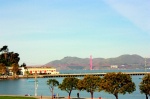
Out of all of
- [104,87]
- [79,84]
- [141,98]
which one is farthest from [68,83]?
[141,98]

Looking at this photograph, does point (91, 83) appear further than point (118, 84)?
Yes

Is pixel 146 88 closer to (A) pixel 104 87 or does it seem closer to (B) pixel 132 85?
(B) pixel 132 85

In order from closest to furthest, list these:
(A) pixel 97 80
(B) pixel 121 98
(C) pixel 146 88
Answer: (C) pixel 146 88
(A) pixel 97 80
(B) pixel 121 98

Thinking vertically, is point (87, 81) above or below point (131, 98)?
above

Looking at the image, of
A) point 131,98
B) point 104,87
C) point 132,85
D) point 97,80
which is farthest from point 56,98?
point 131,98

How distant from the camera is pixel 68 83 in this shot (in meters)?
68.6

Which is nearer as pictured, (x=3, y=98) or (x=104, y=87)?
(x=104, y=87)

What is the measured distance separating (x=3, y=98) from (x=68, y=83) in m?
14.3

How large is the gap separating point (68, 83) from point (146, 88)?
2007cm

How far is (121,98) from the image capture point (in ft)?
267

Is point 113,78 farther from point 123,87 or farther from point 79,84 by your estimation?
point 79,84

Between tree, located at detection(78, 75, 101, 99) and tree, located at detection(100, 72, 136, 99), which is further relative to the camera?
tree, located at detection(78, 75, 101, 99)

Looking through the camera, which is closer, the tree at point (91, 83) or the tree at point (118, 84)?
the tree at point (118, 84)

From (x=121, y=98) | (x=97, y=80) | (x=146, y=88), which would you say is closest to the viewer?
(x=146, y=88)
